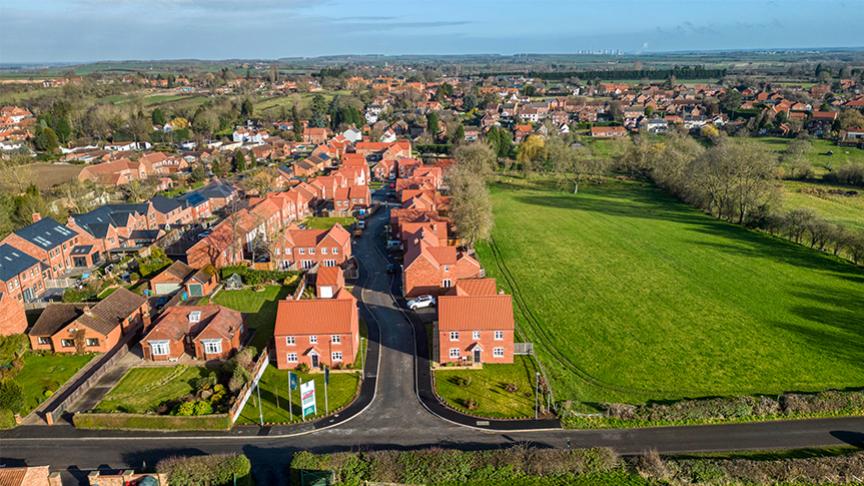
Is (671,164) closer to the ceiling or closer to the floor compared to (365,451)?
closer to the ceiling

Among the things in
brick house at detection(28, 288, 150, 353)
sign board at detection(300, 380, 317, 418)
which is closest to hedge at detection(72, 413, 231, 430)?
sign board at detection(300, 380, 317, 418)

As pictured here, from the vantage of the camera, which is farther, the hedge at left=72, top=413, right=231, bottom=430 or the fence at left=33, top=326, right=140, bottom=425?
the fence at left=33, top=326, right=140, bottom=425

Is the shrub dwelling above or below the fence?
above

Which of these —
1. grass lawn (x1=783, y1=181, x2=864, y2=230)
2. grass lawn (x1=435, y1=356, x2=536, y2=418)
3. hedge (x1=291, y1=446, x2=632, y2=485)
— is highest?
grass lawn (x1=783, y1=181, x2=864, y2=230)

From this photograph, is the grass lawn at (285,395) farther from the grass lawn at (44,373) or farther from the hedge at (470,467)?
the grass lawn at (44,373)

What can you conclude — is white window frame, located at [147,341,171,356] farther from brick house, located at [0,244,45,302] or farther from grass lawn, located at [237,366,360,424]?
brick house, located at [0,244,45,302]

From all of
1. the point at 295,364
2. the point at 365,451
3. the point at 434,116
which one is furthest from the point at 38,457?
the point at 434,116

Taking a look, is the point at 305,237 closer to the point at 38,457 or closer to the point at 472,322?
the point at 472,322
